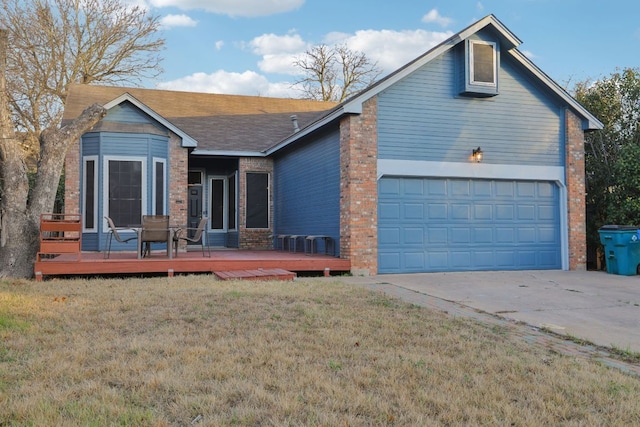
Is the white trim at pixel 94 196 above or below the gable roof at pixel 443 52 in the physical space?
below

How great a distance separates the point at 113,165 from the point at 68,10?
14.8 metres

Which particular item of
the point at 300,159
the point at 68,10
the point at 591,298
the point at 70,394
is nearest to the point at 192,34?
the point at 68,10

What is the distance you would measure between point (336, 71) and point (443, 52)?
20198 millimetres

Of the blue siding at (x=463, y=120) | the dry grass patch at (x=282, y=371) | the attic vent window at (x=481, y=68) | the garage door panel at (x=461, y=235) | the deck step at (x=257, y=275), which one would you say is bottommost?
the dry grass patch at (x=282, y=371)

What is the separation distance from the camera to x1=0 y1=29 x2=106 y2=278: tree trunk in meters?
9.77

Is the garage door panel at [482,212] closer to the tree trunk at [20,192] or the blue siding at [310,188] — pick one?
the blue siding at [310,188]

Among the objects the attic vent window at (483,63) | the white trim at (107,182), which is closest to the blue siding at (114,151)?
the white trim at (107,182)

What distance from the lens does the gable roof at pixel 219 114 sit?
15766 mm

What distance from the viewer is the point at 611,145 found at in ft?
44.7

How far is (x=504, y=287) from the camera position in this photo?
366 inches

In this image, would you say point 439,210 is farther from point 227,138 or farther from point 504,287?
point 227,138

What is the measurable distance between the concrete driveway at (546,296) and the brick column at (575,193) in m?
0.58

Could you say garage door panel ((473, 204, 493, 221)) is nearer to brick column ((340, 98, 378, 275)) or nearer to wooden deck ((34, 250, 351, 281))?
brick column ((340, 98, 378, 275))

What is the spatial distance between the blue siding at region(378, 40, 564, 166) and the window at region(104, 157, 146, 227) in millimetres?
5951
